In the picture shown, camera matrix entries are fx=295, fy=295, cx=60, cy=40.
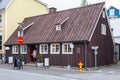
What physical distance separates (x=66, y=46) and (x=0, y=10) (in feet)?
54.0

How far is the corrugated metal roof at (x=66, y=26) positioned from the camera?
104 feet

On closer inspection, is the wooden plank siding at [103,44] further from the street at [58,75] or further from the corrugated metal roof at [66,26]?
the street at [58,75]

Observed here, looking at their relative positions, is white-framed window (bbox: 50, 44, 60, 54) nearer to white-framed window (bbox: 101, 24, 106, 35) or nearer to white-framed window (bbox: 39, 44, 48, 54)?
white-framed window (bbox: 39, 44, 48, 54)

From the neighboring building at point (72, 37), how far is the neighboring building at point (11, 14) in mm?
5025

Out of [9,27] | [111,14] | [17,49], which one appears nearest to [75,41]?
[17,49]

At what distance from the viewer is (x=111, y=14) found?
62094 mm

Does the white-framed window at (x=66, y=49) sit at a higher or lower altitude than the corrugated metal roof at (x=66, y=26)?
lower

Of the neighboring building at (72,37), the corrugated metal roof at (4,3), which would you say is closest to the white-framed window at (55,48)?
the neighboring building at (72,37)

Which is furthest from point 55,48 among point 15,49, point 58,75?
point 58,75

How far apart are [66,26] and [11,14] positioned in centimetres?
1328

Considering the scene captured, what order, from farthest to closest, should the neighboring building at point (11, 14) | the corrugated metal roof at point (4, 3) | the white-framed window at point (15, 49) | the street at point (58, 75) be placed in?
the corrugated metal roof at point (4, 3)
the neighboring building at point (11, 14)
the white-framed window at point (15, 49)
the street at point (58, 75)

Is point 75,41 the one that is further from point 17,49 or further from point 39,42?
point 17,49

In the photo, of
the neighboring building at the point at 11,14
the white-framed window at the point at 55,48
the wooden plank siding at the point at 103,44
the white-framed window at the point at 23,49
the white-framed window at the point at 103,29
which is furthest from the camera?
the neighboring building at the point at 11,14

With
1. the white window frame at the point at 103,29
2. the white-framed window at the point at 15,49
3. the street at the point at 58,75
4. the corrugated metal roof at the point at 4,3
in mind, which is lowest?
the street at the point at 58,75
